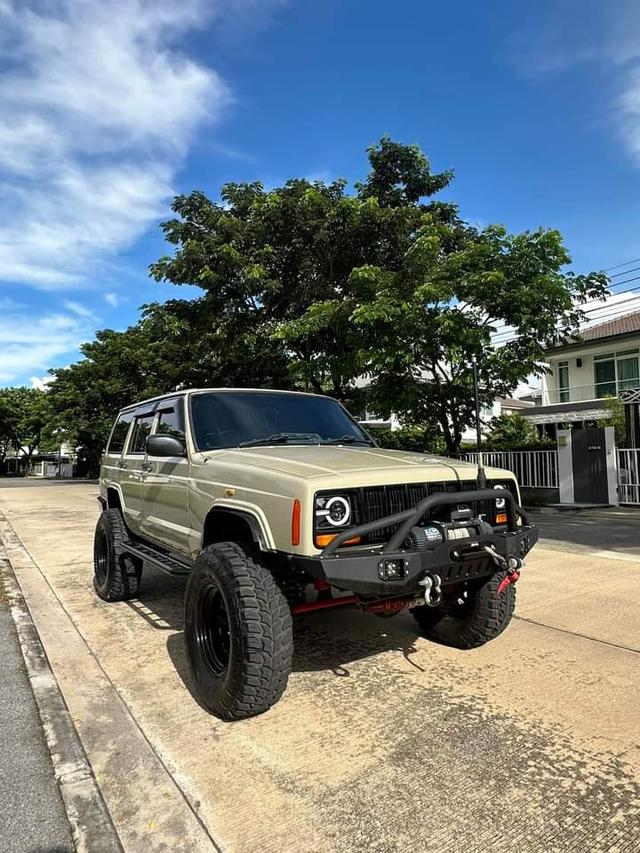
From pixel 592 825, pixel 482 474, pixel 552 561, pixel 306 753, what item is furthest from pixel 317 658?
pixel 552 561

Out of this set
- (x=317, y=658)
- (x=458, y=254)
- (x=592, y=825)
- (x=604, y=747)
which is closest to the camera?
(x=592, y=825)

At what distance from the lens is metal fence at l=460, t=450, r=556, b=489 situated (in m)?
14.8

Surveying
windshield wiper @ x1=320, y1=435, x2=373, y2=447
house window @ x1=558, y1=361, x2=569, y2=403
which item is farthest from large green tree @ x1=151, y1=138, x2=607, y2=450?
house window @ x1=558, y1=361, x2=569, y2=403

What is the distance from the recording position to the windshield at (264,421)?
441 centimetres

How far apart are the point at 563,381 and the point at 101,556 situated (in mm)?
29669

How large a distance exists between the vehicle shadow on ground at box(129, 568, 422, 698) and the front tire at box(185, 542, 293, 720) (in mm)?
519

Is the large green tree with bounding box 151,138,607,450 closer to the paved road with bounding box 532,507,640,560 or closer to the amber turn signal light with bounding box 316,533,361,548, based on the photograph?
the paved road with bounding box 532,507,640,560

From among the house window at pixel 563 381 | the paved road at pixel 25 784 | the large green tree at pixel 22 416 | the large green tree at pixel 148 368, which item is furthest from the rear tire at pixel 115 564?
the large green tree at pixel 22 416

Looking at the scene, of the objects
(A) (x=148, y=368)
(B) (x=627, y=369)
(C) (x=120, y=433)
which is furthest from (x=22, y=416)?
(C) (x=120, y=433)

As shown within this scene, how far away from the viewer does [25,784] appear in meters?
2.79

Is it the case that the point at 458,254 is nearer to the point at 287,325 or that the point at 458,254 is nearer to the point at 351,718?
the point at 287,325

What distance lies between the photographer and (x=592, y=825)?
2.36 m

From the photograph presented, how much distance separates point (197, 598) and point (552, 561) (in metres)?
5.29

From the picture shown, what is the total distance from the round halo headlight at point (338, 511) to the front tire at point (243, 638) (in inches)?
18.8
